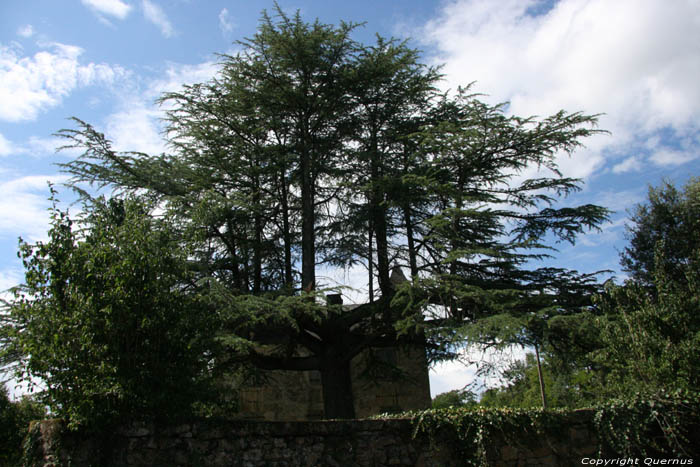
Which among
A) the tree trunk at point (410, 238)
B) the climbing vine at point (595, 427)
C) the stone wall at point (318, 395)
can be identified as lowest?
the climbing vine at point (595, 427)

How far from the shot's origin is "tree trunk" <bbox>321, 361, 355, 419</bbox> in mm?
11602

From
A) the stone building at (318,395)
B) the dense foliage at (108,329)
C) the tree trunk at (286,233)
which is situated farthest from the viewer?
the stone building at (318,395)

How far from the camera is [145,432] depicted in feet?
21.1

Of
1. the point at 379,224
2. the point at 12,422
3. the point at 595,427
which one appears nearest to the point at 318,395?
the point at 379,224

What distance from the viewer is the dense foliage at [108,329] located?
6141 mm

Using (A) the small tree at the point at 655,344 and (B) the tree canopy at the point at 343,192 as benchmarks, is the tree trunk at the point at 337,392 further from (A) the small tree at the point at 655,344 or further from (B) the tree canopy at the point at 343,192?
(A) the small tree at the point at 655,344

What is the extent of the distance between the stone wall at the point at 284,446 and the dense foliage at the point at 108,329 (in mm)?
310

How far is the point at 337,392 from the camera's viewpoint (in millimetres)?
11852

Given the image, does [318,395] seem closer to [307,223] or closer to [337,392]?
[337,392]

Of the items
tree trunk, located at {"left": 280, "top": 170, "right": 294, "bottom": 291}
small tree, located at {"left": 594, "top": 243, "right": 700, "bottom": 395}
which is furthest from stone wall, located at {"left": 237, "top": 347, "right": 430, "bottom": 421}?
small tree, located at {"left": 594, "top": 243, "right": 700, "bottom": 395}

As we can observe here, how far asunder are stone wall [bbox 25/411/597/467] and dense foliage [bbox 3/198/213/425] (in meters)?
0.31

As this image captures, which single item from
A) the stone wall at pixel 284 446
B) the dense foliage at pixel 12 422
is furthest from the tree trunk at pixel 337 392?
the dense foliage at pixel 12 422

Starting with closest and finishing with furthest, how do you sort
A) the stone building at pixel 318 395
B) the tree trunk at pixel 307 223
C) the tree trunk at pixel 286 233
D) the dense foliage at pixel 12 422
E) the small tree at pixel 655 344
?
the small tree at pixel 655 344 → the dense foliage at pixel 12 422 → the tree trunk at pixel 307 223 → the tree trunk at pixel 286 233 → the stone building at pixel 318 395

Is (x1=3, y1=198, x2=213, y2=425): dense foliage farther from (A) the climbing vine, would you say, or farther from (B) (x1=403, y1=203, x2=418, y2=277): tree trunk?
(B) (x1=403, y1=203, x2=418, y2=277): tree trunk
